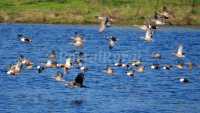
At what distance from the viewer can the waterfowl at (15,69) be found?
72625 millimetres

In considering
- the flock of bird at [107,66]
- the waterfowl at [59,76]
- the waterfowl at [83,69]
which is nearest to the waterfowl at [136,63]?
the flock of bird at [107,66]

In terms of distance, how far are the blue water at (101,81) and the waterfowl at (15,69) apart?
50 centimetres

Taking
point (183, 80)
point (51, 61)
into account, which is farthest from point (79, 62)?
point (183, 80)

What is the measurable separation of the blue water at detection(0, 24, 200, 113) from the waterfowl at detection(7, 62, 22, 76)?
50 cm

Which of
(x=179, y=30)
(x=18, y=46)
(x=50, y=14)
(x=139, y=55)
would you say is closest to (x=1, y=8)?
(x=50, y=14)

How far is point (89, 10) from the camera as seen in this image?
12975 centimetres

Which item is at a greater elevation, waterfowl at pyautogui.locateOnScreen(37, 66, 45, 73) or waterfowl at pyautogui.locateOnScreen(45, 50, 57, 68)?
waterfowl at pyautogui.locateOnScreen(45, 50, 57, 68)

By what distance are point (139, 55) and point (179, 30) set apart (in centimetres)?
2889

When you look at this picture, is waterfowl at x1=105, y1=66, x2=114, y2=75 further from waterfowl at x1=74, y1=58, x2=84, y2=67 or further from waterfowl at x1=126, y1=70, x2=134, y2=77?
waterfowl at x1=74, y1=58, x2=84, y2=67

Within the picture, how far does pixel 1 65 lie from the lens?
7819 centimetres

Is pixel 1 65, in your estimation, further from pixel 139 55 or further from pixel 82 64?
pixel 139 55

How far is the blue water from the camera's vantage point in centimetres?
Result: 5903

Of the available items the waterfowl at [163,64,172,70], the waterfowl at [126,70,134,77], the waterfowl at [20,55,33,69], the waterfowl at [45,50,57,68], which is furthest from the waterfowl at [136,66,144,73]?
the waterfowl at [20,55,33,69]

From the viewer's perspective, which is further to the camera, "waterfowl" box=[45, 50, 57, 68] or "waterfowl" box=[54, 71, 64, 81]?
"waterfowl" box=[45, 50, 57, 68]
